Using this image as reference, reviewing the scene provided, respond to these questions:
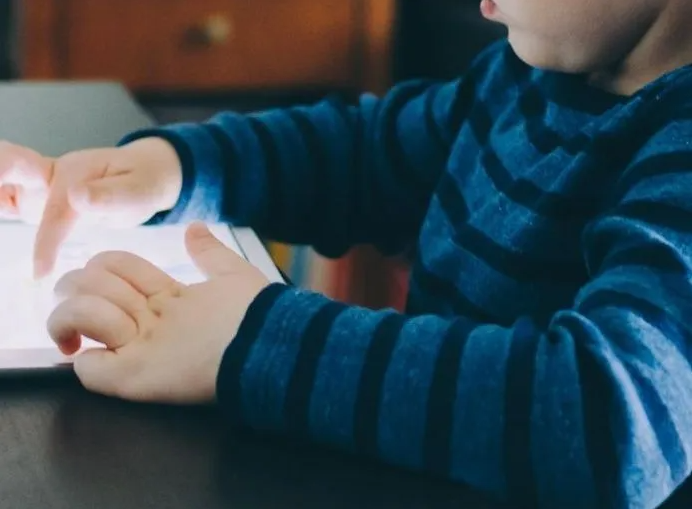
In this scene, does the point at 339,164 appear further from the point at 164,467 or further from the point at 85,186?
the point at 164,467

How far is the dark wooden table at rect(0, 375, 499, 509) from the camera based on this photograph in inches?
15.0

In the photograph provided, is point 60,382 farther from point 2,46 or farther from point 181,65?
point 181,65

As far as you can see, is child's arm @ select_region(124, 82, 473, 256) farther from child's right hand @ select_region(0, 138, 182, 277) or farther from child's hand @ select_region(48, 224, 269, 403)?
child's hand @ select_region(48, 224, 269, 403)

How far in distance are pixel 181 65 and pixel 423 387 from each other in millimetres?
1206

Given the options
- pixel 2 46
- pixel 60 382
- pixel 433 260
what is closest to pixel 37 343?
pixel 60 382

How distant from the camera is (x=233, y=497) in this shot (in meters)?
0.38

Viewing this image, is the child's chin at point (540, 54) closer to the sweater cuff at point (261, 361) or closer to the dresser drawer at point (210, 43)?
the sweater cuff at point (261, 361)

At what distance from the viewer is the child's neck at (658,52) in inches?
20.6

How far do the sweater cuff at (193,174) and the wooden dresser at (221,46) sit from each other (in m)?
0.86

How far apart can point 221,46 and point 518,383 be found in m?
1.23

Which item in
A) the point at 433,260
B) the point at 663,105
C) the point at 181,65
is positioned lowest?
the point at 181,65

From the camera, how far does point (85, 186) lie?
23.3 inches

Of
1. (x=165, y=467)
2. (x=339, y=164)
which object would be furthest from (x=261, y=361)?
(x=339, y=164)

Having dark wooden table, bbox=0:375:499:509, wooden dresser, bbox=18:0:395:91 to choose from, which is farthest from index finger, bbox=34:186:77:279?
wooden dresser, bbox=18:0:395:91
